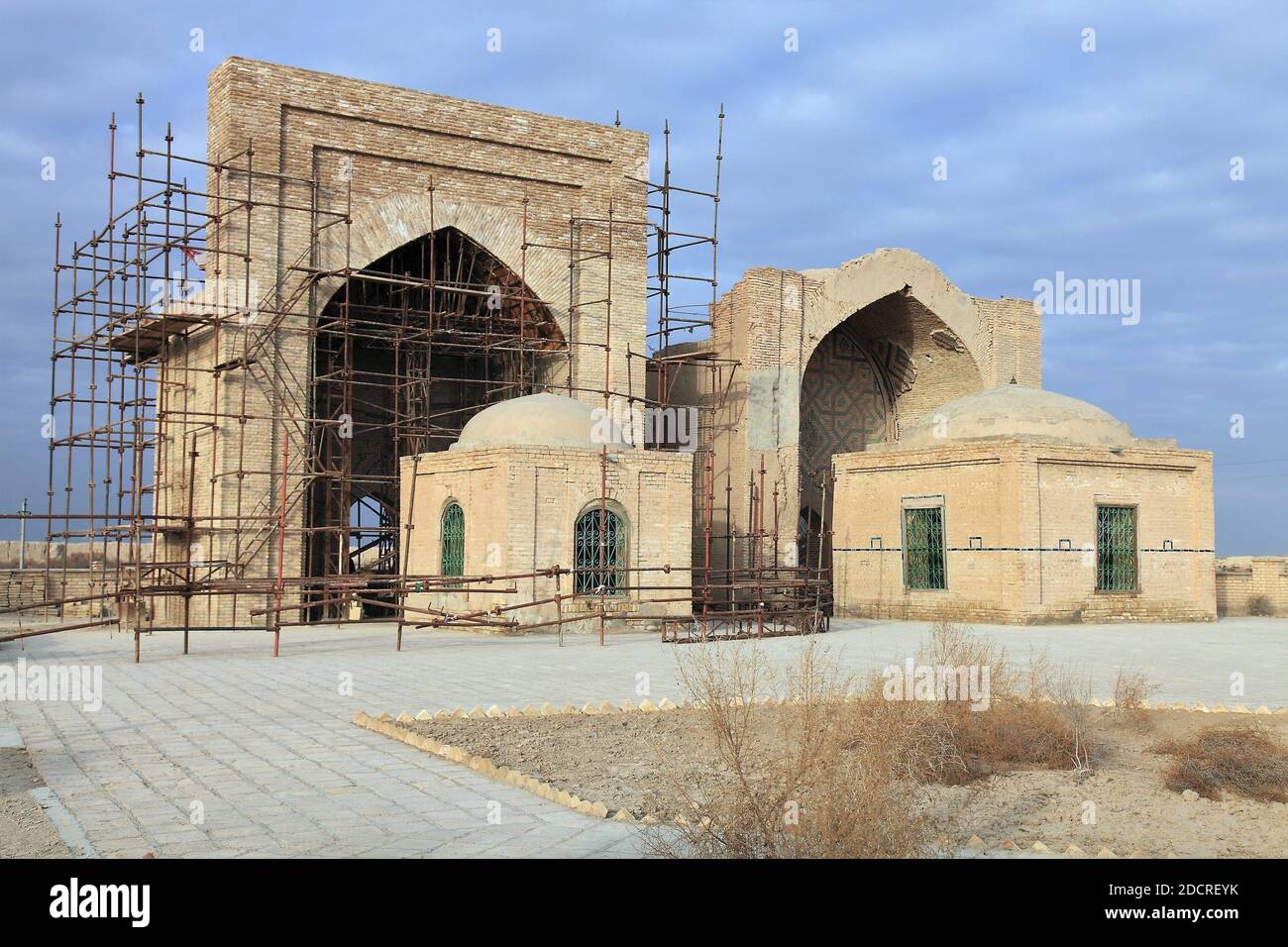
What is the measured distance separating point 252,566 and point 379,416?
8.47 m

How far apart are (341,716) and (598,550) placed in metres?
10.4

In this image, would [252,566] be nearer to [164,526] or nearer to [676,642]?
[164,526]

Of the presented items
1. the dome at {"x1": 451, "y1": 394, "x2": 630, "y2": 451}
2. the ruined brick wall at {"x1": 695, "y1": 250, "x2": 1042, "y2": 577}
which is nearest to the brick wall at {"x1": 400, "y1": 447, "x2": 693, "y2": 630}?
the dome at {"x1": 451, "y1": 394, "x2": 630, "y2": 451}

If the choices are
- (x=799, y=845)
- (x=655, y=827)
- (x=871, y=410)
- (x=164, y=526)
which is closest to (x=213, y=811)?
(x=655, y=827)

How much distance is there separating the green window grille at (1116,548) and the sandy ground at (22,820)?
17.5 metres

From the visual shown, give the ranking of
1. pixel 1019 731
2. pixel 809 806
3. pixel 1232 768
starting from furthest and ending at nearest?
1. pixel 1019 731
2. pixel 1232 768
3. pixel 809 806

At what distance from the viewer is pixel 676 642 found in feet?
54.5

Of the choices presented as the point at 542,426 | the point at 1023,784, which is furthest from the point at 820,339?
the point at 1023,784

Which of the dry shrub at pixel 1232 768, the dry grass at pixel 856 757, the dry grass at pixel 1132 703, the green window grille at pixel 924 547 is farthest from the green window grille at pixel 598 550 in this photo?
the dry shrub at pixel 1232 768

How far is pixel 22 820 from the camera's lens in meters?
6.02

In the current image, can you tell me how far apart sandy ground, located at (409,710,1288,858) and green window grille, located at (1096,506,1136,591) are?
11.7 m

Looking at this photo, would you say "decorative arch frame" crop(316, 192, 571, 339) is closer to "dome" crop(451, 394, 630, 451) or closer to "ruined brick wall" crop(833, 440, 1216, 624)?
"dome" crop(451, 394, 630, 451)

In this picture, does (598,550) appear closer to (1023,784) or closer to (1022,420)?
(1022,420)

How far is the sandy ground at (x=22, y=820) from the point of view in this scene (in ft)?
17.8
